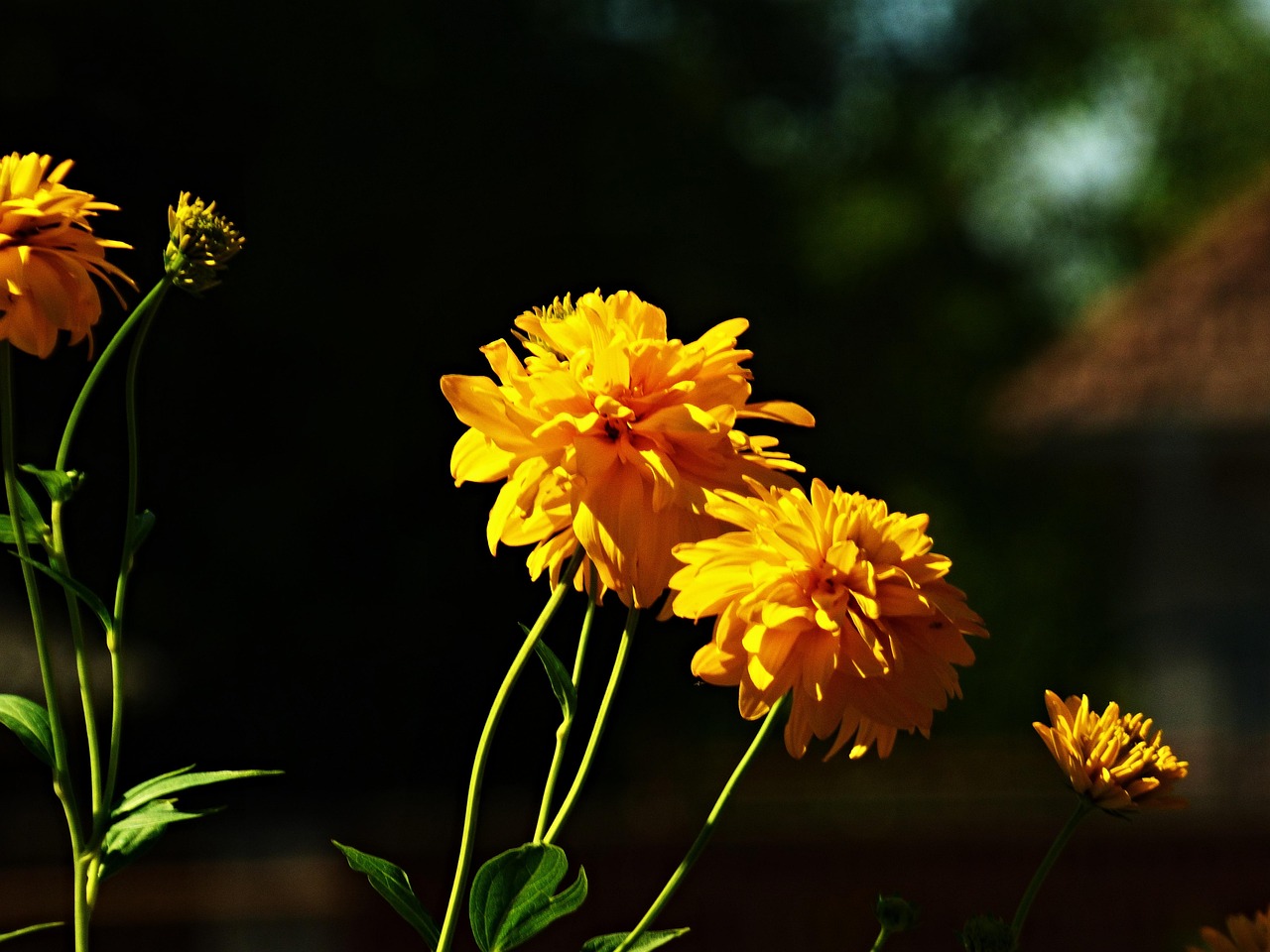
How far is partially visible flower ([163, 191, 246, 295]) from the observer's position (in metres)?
1.10

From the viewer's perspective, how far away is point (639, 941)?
0.91 m

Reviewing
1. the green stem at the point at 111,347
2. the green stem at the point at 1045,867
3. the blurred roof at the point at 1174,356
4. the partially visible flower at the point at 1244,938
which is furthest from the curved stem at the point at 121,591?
the blurred roof at the point at 1174,356

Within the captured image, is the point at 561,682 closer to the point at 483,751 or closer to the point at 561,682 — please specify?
the point at 561,682

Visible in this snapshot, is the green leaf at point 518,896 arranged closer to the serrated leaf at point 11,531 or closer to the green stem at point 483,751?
the green stem at point 483,751

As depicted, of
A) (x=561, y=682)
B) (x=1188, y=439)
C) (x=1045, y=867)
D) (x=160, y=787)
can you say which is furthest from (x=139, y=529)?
(x=1188, y=439)

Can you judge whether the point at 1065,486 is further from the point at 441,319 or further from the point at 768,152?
the point at 441,319

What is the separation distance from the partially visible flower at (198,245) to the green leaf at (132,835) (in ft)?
1.05

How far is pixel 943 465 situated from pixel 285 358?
11.1m

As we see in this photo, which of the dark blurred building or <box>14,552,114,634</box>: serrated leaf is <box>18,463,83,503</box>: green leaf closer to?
<box>14,552,114,634</box>: serrated leaf

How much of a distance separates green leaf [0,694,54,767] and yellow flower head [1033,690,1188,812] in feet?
1.90

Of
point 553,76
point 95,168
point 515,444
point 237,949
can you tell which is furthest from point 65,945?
point 553,76

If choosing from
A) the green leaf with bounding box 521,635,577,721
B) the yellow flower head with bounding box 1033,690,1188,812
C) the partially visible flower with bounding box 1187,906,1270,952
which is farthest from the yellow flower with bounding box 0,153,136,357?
the partially visible flower with bounding box 1187,906,1270,952

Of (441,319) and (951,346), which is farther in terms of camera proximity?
(951,346)

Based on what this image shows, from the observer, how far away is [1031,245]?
2180 centimetres
